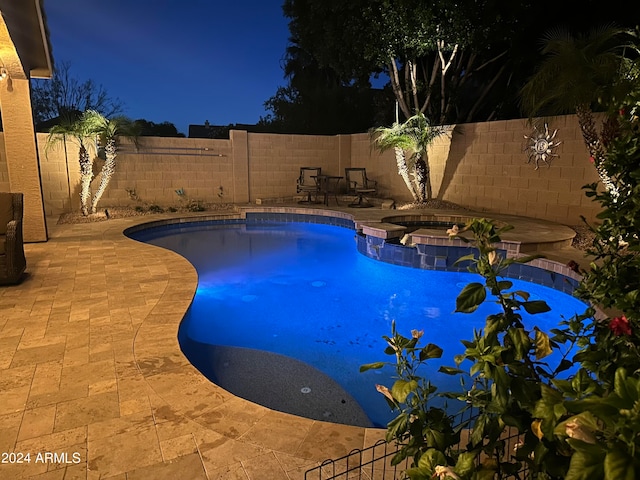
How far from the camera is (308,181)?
39.0 ft

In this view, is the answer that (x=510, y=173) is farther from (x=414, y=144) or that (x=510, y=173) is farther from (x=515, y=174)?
(x=414, y=144)

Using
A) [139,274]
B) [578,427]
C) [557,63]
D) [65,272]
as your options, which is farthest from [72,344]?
[557,63]

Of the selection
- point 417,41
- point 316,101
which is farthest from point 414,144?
point 316,101

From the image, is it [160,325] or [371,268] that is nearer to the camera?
[160,325]

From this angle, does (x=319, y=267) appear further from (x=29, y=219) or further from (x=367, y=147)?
(x=367, y=147)

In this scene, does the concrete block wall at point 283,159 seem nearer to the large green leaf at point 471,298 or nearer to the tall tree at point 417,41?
the tall tree at point 417,41

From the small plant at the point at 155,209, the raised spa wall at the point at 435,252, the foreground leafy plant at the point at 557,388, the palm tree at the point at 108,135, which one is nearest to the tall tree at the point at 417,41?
the raised spa wall at the point at 435,252

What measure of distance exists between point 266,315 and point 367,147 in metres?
7.75

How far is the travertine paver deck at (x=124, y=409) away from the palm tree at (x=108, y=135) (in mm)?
5233

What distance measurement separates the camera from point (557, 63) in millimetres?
5117

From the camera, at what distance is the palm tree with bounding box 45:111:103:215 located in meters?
7.93

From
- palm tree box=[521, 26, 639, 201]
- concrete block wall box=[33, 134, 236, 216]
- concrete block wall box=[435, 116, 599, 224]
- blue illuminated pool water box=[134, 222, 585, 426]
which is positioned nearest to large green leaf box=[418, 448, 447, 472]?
blue illuminated pool water box=[134, 222, 585, 426]

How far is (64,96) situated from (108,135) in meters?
12.2

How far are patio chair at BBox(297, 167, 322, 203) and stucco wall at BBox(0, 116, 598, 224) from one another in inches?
10.4
